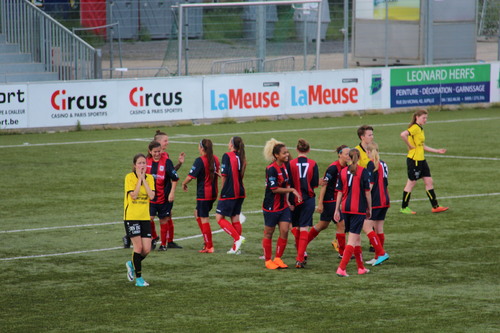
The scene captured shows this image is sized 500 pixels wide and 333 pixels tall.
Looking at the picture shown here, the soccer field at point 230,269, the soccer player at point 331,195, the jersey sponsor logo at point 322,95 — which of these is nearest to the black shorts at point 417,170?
the soccer field at point 230,269

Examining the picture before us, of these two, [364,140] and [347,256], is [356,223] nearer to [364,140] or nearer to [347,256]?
[347,256]

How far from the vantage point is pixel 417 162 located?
16.2 meters

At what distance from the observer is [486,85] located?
33.3 meters

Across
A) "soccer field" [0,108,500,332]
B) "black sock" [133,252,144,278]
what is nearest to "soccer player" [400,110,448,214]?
"soccer field" [0,108,500,332]

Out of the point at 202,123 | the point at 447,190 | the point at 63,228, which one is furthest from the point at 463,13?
the point at 63,228

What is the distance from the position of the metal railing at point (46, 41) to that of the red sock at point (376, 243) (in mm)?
20202

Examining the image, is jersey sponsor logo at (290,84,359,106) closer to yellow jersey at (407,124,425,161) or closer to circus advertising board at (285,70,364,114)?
circus advertising board at (285,70,364,114)

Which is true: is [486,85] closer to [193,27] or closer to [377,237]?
[193,27]

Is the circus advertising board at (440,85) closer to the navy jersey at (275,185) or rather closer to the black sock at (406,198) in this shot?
the black sock at (406,198)

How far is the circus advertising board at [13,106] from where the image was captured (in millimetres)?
25828

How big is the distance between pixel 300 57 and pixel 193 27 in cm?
425

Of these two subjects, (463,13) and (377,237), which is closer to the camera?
(377,237)

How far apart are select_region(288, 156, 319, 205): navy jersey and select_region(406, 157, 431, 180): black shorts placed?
4.68 m

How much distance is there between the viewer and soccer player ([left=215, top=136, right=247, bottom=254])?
41.1 feet
